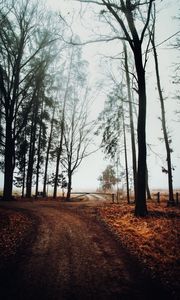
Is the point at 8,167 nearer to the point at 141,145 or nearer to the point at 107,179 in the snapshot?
the point at 141,145

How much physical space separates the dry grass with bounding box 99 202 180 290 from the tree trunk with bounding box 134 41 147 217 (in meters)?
0.65

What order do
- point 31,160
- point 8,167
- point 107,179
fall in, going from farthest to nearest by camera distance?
point 107,179
point 31,160
point 8,167

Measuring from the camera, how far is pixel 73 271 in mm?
5355

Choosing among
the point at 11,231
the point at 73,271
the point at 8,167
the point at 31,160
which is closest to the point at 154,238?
the point at 73,271

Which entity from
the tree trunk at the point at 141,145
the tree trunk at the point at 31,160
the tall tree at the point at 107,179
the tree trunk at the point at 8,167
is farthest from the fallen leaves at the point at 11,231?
the tall tree at the point at 107,179

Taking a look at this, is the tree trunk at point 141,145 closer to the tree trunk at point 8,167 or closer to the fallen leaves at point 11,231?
the fallen leaves at point 11,231

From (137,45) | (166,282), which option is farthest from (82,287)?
(137,45)

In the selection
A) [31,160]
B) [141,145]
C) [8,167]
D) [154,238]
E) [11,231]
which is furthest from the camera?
[31,160]

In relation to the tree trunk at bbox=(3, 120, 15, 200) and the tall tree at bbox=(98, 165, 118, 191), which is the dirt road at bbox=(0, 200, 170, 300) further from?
the tall tree at bbox=(98, 165, 118, 191)

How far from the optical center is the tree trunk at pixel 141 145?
453 inches

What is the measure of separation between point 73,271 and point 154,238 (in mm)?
3616

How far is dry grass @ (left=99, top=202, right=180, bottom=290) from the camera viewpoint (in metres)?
5.52

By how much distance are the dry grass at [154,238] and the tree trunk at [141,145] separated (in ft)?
2.13

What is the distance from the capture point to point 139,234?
8383 mm
